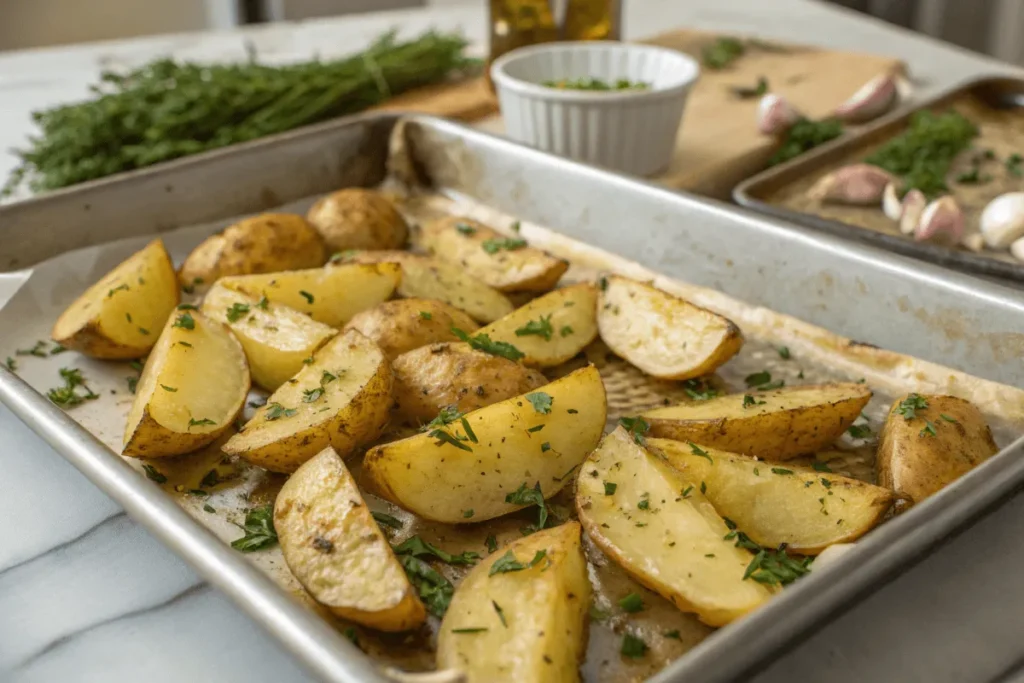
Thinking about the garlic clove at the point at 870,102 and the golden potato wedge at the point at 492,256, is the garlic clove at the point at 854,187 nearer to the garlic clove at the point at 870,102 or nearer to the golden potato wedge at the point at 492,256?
the garlic clove at the point at 870,102

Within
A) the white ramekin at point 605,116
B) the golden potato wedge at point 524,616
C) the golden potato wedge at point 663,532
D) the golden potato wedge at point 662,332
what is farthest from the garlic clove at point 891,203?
the golden potato wedge at point 524,616

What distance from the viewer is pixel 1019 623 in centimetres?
102

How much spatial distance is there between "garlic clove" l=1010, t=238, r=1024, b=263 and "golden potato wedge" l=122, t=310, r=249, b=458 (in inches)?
57.0

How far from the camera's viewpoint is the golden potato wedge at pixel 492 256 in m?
1.75

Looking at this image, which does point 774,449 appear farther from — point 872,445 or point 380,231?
point 380,231

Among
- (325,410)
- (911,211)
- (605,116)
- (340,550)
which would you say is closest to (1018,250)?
(911,211)

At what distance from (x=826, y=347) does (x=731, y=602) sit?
73cm

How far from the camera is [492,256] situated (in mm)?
1812

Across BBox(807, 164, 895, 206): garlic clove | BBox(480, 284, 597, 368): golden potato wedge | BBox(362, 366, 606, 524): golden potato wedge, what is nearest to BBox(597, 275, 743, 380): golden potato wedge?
BBox(480, 284, 597, 368): golden potato wedge

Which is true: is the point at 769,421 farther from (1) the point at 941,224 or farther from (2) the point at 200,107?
(2) the point at 200,107

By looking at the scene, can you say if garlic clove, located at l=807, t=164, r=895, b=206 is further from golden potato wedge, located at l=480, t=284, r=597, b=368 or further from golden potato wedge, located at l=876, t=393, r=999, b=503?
golden potato wedge, located at l=876, t=393, r=999, b=503

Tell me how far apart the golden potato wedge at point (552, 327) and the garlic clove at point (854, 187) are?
79 cm

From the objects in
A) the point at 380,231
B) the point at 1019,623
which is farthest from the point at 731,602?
the point at 380,231

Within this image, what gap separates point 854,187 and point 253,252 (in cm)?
128
